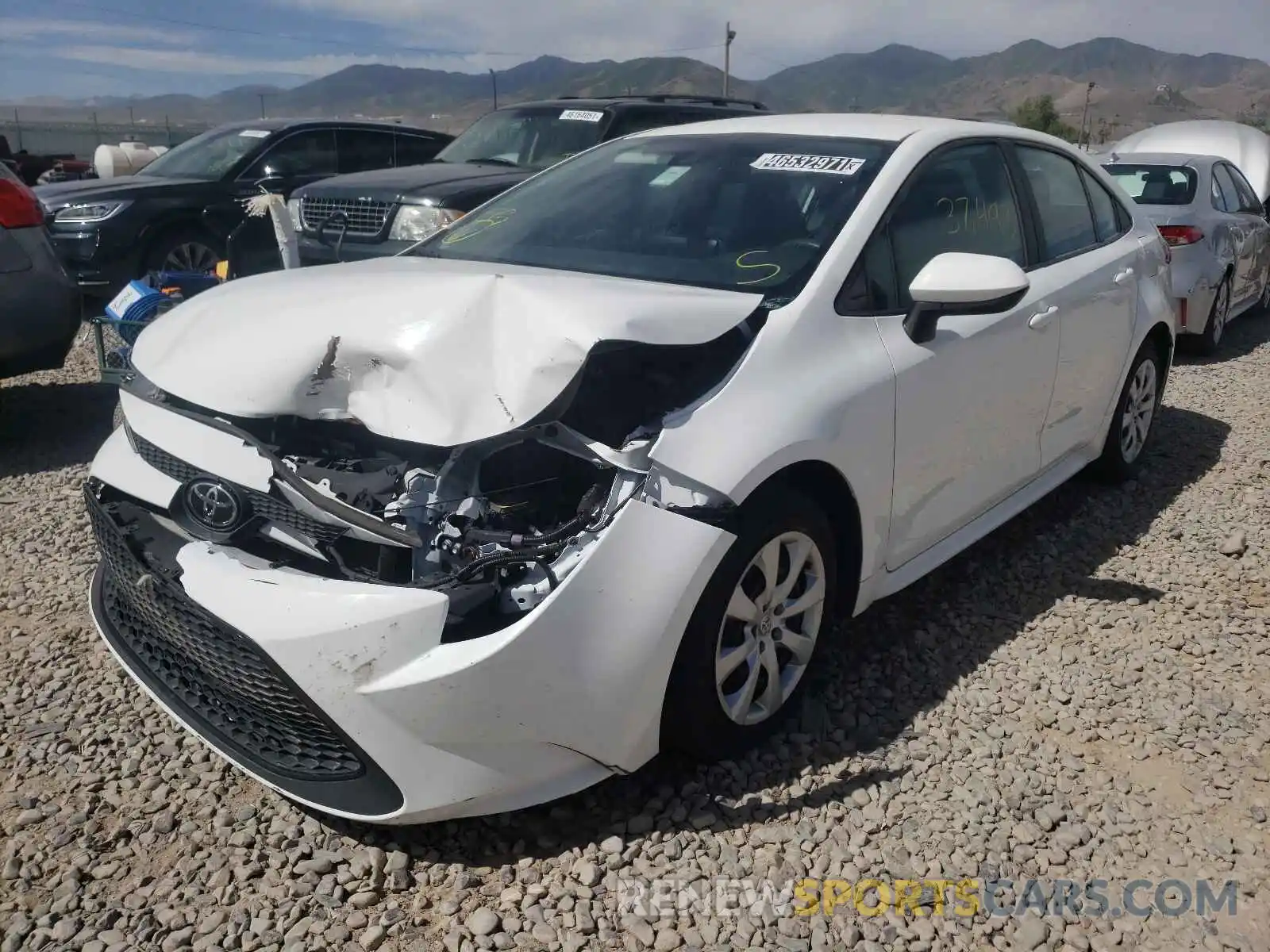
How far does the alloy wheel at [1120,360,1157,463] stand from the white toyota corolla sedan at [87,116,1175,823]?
164 centimetres

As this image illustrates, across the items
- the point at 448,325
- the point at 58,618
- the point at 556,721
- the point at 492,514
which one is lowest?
the point at 58,618

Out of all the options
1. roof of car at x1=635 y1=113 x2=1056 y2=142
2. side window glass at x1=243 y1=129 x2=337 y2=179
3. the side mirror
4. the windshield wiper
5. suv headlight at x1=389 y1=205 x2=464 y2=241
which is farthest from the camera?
side window glass at x1=243 y1=129 x2=337 y2=179

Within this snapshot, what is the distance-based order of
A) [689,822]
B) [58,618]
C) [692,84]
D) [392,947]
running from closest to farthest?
1. [392,947]
2. [689,822]
3. [58,618]
4. [692,84]

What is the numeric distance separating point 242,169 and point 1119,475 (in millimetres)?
7343

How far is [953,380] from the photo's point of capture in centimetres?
312

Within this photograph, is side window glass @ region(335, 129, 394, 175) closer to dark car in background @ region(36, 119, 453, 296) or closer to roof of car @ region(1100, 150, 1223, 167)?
dark car in background @ region(36, 119, 453, 296)

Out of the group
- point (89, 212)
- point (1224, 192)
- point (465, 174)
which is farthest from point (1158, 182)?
point (89, 212)

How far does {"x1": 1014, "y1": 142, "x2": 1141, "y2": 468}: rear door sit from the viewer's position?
3.84 m

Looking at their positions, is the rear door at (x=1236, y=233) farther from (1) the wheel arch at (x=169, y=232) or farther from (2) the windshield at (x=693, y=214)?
(1) the wheel arch at (x=169, y=232)

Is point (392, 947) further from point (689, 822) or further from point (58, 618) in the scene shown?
point (58, 618)

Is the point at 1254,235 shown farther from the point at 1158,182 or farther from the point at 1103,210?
the point at 1103,210

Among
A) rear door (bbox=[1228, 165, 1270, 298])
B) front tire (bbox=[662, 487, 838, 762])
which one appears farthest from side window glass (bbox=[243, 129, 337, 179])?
rear door (bbox=[1228, 165, 1270, 298])

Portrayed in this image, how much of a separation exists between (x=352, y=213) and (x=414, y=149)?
318 cm

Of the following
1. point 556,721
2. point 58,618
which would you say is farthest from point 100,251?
point 556,721
